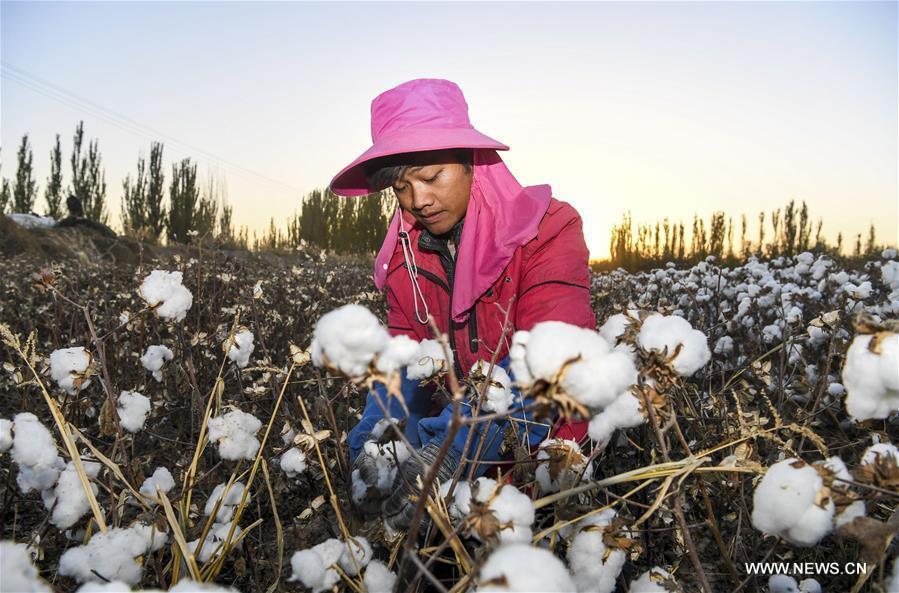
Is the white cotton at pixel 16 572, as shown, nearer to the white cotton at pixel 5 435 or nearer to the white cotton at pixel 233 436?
the white cotton at pixel 5 435

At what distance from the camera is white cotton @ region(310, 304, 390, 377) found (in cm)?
55

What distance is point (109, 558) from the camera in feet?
3.01

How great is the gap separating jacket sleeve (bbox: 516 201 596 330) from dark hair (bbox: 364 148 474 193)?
355 mm

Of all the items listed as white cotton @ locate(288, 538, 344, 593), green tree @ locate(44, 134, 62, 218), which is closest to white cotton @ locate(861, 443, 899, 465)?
white cotton @ locate(288, 538, 344, 593)

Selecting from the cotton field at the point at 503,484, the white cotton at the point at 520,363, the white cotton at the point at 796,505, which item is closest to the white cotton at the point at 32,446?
the cotton field at the point at 503,484

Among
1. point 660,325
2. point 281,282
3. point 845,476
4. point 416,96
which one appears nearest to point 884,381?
point 845,476

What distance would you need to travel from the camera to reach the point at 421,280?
2.39m

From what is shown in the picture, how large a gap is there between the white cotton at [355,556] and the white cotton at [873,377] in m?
0.72

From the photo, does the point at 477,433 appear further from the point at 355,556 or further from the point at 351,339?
the point at 351,339

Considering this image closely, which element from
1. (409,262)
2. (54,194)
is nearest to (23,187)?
(54,194)

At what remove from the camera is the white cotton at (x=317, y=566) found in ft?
3.07

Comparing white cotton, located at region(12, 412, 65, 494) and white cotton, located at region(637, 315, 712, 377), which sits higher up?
white cotton, located at region(637, 315, 712, 377)

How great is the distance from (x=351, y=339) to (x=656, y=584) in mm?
650

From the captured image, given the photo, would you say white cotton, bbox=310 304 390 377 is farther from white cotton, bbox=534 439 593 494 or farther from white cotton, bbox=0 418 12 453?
white cotton, bbox=0 418 12 453
